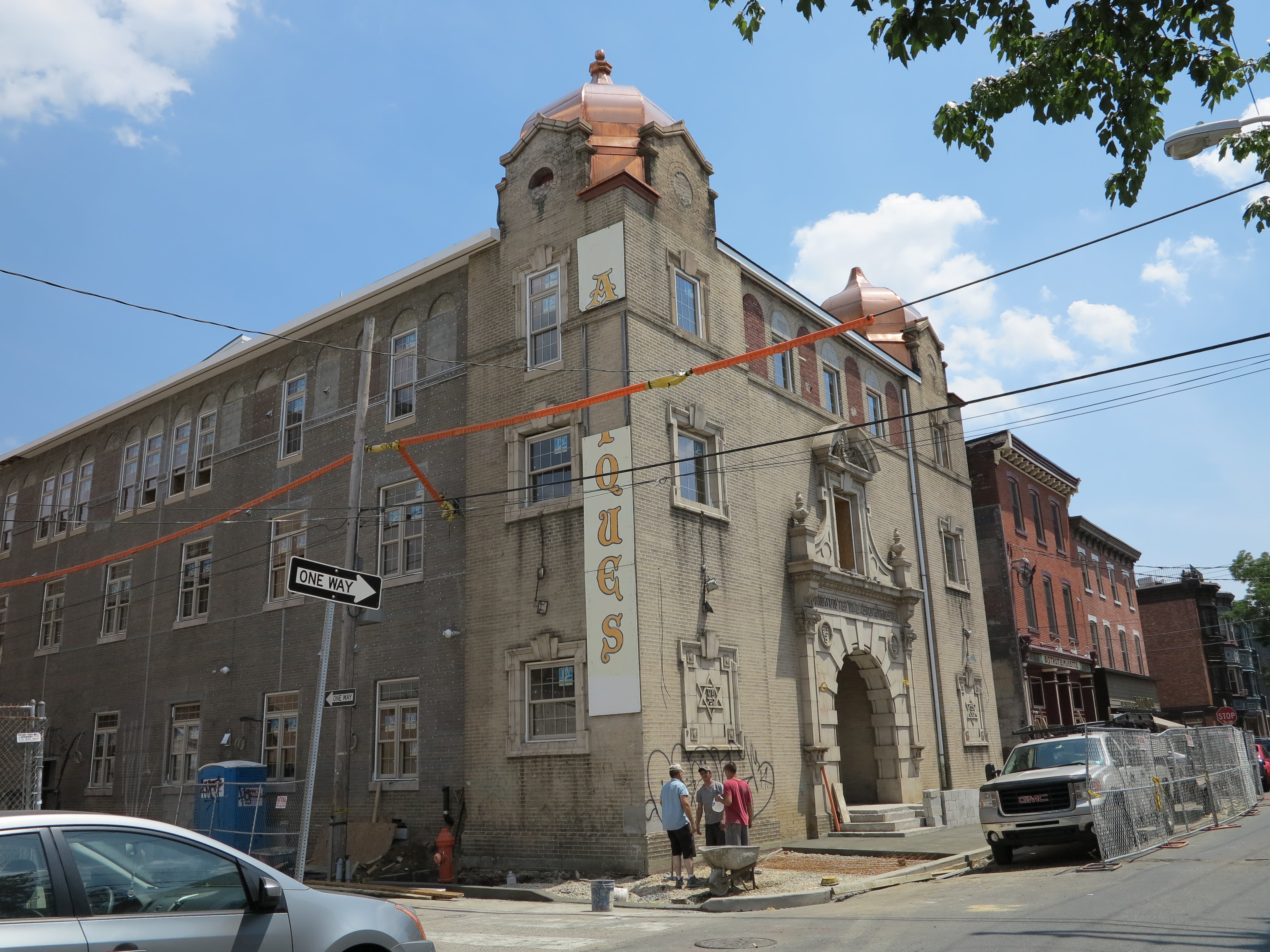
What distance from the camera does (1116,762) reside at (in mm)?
15250

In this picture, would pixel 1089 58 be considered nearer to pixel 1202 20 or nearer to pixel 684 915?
pixel 1202 20

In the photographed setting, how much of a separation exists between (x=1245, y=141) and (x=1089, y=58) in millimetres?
3008

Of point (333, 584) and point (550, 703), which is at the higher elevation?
point (333, 584)

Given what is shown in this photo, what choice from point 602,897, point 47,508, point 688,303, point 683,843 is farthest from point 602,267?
point 47,508

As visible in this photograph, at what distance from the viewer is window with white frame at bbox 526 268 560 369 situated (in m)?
20.0

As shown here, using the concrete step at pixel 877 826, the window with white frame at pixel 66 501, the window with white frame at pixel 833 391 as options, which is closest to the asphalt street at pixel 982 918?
the concrete step at pixel 877 826

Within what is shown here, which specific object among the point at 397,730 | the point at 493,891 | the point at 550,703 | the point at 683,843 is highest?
the point at 550,703

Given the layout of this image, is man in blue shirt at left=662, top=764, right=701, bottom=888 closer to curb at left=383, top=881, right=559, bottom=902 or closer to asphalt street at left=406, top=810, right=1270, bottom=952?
asphalt street at left=406, top=810, right=1270, bottom=952

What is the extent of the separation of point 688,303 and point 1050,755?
10.6 meters

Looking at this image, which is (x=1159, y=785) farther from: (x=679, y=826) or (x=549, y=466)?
(x=549, y=466)

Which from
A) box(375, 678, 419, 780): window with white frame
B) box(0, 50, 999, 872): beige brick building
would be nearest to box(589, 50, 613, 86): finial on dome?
box(0, 50, 999, 872): beige brick building

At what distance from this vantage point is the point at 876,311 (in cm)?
3061

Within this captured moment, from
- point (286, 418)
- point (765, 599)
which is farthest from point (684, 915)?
point (286, 418)

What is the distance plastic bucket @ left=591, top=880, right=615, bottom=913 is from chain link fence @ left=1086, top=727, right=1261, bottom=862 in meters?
6.57
